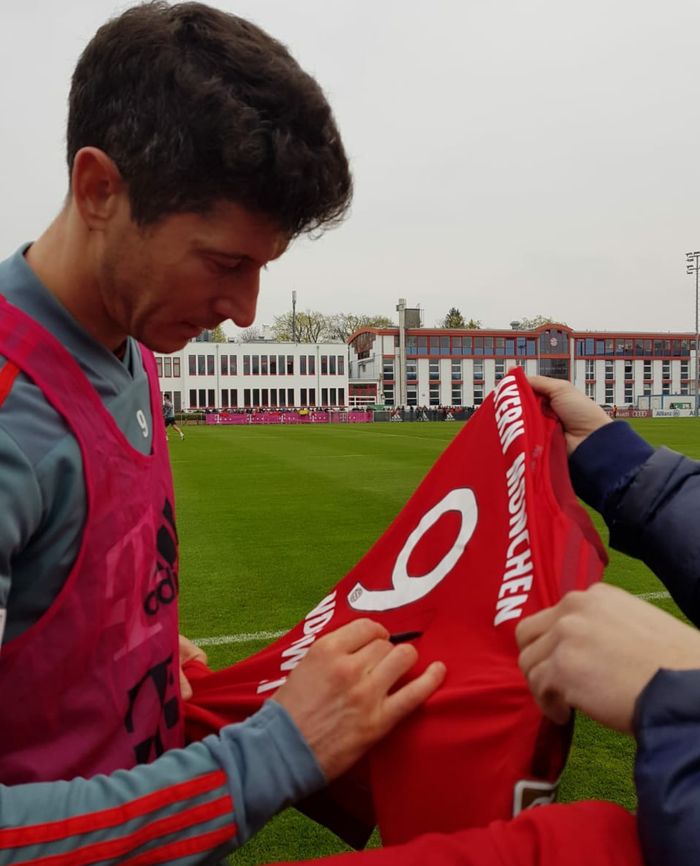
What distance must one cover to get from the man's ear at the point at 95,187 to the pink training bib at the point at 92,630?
0.19 meters

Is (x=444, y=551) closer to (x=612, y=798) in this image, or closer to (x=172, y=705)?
(x=172, y=705)

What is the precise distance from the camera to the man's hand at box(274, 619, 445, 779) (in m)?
0.95

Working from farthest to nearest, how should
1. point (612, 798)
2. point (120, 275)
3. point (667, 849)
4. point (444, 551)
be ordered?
point (612, 798) < point (444, 551) < point (120, 275) < point (667, 849)

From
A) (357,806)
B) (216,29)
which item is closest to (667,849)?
(357,806)

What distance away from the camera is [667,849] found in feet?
2.33

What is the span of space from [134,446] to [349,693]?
1.79ft

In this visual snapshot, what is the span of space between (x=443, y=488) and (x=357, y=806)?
0.72 m

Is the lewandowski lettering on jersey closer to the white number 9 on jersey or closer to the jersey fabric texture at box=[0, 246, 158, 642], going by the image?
the white number 9 on jersey

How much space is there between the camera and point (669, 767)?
731 mm

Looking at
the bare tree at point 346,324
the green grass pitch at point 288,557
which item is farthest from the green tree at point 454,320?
the green grass pitch at point 288,557

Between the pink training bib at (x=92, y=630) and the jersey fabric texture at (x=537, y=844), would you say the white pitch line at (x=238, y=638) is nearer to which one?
the pink training bib at (x=92, y=630)

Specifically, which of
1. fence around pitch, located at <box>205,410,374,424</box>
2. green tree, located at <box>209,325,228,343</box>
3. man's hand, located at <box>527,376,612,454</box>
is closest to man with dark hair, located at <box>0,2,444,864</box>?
man's hand, located at <box>527,376,612,454</box>

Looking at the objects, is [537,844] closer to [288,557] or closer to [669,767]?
[669,767]

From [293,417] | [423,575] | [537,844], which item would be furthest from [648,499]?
[293,417]
